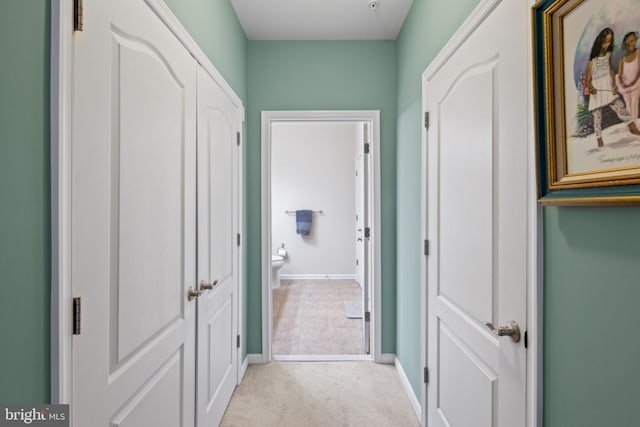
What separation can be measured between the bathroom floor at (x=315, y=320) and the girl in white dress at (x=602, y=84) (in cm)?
264

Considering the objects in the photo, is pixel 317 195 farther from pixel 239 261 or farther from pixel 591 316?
pixel 591 316

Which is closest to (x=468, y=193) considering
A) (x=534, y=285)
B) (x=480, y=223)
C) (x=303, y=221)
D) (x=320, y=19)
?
(x=480, y=223)

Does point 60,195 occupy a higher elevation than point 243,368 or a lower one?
higher

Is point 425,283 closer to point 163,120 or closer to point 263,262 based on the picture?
point 263,262

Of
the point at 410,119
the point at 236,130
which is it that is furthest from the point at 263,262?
the point at 410,119

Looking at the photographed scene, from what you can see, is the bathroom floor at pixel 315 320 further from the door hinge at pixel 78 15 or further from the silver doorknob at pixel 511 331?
the door hinge at pixel 78 15

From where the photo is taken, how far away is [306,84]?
8.89ft

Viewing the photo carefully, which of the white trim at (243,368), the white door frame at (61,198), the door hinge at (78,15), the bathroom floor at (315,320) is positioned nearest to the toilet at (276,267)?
the bathroom floor at (315,320)

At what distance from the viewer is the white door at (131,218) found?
0.81 m

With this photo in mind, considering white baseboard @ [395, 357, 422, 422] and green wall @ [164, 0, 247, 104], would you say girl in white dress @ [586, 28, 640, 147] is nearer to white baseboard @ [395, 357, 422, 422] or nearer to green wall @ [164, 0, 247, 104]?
green wall @ [164, 0, 247, 104]

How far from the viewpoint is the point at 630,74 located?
2.09 ft

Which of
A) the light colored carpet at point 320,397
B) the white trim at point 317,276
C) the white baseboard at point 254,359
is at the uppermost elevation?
the white trim at point 317,276

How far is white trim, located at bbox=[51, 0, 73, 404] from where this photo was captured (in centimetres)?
73

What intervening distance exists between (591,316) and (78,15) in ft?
4.57
